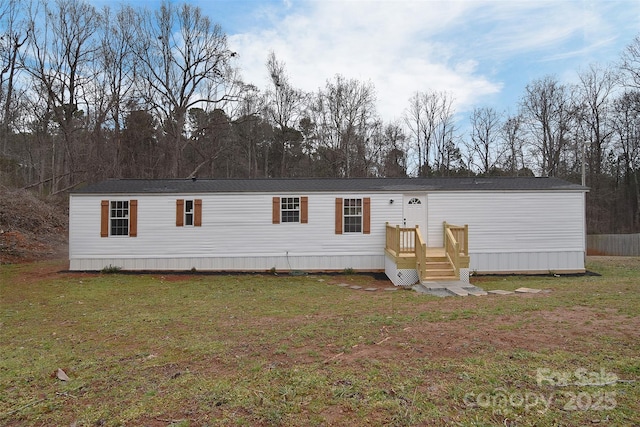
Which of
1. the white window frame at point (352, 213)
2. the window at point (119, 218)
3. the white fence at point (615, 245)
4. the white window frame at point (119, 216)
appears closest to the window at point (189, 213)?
the window at point (119, 218)

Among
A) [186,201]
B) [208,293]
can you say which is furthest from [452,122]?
[208,293]

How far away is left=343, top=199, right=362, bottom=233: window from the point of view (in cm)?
1208

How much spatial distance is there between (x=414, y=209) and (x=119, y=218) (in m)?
10.6

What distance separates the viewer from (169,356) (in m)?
4.29

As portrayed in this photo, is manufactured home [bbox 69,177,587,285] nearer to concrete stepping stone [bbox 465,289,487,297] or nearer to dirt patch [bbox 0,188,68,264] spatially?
concrete stepping stone [bbox 465,289,487,297]

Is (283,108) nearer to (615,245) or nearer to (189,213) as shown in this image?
(189,213)

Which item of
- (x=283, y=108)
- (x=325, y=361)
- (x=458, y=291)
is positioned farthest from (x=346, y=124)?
(x=325, y=361)

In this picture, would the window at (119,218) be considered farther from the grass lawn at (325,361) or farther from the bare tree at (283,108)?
the bare tree at (283,108)

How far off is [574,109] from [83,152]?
36.4 metres

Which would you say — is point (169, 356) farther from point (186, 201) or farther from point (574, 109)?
point (574, 109)

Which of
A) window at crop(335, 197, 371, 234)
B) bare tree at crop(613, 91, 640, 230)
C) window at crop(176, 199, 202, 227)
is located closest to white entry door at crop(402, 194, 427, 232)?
window at crop(335, 197, 371, 234)

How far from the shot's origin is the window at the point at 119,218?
474 inches

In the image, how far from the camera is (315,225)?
12.1 meters

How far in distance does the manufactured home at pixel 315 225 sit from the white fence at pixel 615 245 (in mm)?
12670
